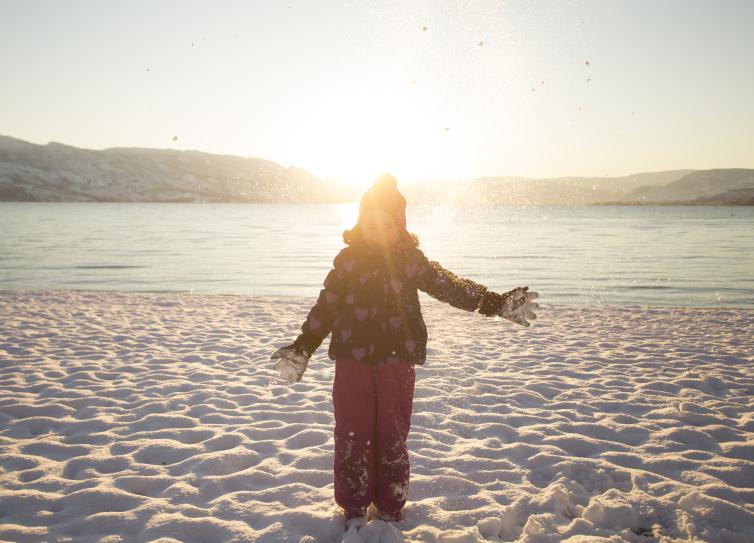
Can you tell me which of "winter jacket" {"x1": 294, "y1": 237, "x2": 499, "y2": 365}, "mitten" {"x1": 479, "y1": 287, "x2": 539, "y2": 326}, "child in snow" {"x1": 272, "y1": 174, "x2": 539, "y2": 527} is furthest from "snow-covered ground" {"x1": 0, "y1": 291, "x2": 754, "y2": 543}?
"mitten" {"x1": 479, "y1": 287, "x2": 539, "y2": 326}

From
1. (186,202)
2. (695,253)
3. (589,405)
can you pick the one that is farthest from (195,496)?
(186,202)

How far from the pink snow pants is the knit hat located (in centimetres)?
98

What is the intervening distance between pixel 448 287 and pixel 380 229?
61cm

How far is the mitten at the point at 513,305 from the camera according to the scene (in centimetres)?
340

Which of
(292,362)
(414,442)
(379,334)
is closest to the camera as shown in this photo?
(379,334)

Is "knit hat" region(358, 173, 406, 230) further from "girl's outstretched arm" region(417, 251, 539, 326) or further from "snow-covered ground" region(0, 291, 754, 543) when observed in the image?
"snow-covered ground" region(0, 291, 754, 543)

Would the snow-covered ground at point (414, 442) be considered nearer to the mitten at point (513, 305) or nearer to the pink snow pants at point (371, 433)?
the pink snow pants at point (371, 433)

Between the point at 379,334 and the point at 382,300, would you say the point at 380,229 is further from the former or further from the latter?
the point at 379,334

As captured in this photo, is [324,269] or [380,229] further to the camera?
→ [324,269]

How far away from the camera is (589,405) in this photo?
5801 millimetres

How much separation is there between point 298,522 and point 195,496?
0.88 metres

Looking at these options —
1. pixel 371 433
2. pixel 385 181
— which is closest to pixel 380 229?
pixel 385 181

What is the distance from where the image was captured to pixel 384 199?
340 centimetres

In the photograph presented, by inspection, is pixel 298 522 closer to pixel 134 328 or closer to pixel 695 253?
pixel 134 328
